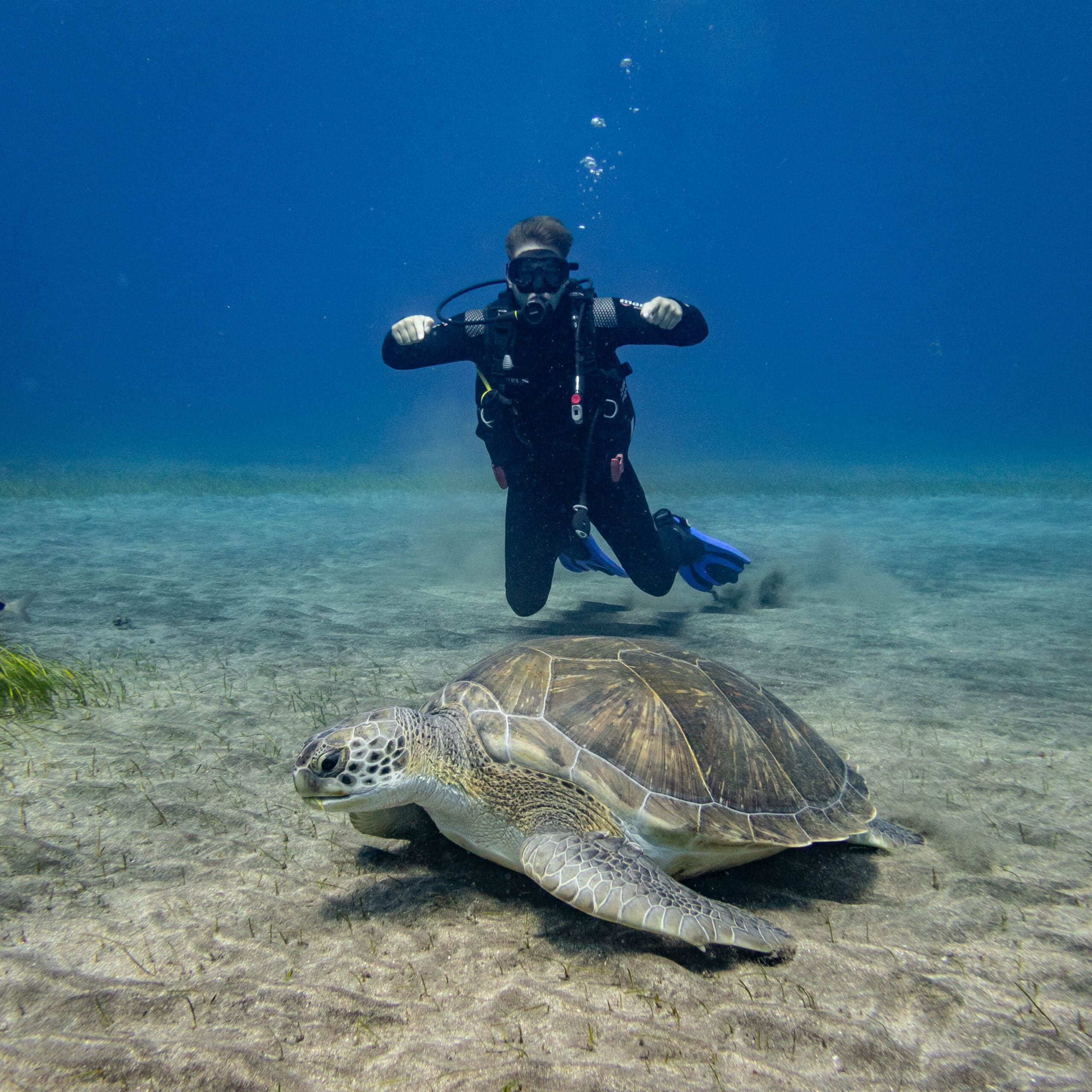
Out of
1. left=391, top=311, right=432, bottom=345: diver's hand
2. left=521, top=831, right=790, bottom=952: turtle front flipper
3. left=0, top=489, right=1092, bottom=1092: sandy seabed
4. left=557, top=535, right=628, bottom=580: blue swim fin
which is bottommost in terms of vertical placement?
left=0, top=489, right=1092, bottom=1092: sandy seabed

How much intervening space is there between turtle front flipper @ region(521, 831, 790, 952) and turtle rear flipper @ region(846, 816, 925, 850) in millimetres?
802

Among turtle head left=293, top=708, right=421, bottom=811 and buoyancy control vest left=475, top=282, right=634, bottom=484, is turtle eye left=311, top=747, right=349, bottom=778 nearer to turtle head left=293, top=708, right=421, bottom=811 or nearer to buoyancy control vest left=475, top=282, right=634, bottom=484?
turtle head left=293, top=708, right=421, bottom=811

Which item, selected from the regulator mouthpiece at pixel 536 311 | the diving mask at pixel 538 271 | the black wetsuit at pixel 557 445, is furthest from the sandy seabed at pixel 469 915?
the diving mask at pixel 538 271

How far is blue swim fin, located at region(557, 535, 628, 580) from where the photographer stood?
266 inches

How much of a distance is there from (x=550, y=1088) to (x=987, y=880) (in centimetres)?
196

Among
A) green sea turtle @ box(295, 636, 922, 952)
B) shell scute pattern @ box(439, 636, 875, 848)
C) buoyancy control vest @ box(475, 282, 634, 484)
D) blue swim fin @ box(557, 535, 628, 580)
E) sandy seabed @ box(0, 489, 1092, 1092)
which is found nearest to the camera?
sandy seabed @ box(0, 489, 1092, 1092)

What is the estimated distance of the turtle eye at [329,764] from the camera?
207 centimetres

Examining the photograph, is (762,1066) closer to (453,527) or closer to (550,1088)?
(550,1088)

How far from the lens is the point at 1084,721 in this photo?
159 inches

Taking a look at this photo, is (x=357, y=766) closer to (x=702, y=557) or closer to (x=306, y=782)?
(x=306, y=782)

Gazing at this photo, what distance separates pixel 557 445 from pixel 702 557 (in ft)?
7.44

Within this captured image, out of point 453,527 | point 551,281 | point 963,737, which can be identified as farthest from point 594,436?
point 453,527

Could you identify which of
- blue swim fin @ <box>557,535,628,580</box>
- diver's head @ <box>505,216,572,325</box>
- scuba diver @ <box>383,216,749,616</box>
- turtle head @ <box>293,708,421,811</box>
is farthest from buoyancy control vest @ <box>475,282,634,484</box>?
turtle head @ <box>293,708,421,811</box>

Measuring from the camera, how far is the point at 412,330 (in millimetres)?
5336
